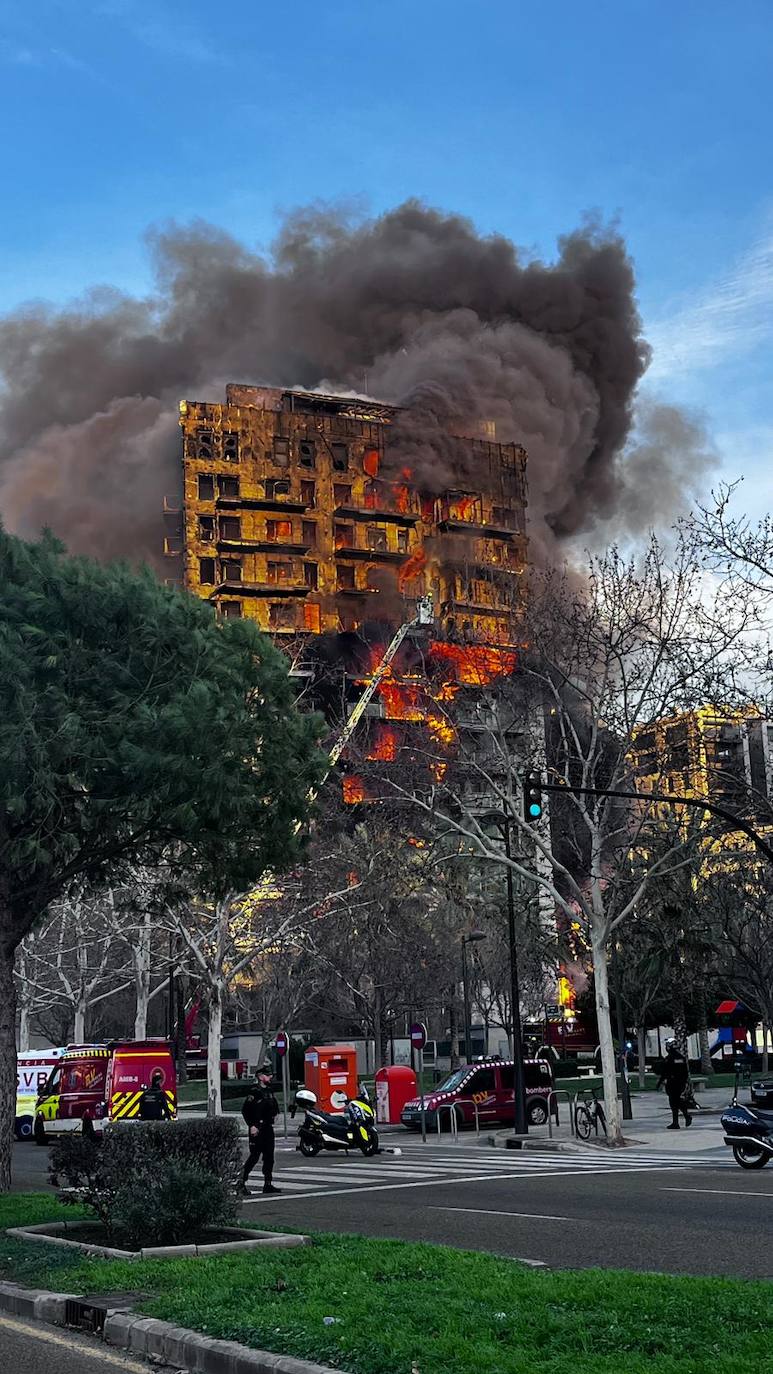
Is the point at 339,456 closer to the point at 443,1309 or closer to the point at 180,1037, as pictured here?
the point at 180,1037

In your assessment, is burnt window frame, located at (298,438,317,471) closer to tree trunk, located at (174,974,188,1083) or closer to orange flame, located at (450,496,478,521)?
orange flame, located at (450,496,478,521)

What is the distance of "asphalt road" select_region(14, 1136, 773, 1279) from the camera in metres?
12.5

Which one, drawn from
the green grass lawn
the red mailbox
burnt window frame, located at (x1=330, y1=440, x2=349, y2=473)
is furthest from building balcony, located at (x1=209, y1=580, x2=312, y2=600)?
the green grass lawn

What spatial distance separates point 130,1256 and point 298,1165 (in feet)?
52.9

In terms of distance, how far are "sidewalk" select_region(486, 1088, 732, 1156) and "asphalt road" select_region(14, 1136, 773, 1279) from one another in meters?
1.10

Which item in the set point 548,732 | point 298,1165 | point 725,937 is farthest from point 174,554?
point 298,1165

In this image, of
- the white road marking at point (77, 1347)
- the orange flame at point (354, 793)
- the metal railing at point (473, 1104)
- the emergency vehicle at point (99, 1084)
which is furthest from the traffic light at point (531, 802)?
the orange flame at point (354, 793)

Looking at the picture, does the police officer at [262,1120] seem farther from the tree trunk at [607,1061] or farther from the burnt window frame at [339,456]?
the burnt window frame at [339,456]

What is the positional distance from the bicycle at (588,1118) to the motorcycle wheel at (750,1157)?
21.1 feet

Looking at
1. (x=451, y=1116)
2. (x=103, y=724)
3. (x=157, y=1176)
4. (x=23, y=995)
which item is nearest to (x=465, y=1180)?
(x=103, y=724)

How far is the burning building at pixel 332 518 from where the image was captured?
110m

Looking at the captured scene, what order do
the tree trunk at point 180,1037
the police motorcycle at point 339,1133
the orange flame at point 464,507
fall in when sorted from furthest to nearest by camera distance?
the orange flame at point 464,507
the tree trunk at point 180,1037
the police motorcycle at point 339,1133

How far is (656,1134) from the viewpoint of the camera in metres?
31.3

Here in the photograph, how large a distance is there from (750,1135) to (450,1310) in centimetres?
1533
